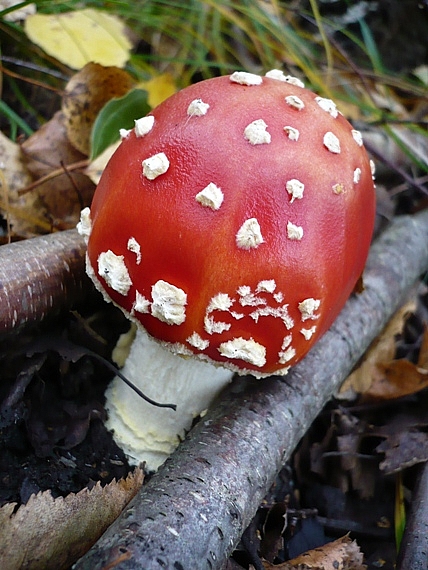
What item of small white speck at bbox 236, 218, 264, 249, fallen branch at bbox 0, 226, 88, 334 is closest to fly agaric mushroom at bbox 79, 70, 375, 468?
small white speck at bbox 236, 218, 264, 249

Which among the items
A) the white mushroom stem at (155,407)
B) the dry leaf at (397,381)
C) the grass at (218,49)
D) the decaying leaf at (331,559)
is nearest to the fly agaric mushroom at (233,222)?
the white mushroom stem at (155,407)

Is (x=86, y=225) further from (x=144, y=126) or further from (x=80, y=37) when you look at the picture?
(x=80, y=37)

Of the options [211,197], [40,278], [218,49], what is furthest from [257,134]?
[218,49]

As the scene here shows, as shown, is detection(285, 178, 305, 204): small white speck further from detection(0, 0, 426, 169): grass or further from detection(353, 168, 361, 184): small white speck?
detection(0, 0, 426, 169): grass

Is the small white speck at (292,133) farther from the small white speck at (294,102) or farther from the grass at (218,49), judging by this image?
the grass at (218,49)

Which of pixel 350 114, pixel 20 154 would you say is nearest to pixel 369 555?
pixel 20 154

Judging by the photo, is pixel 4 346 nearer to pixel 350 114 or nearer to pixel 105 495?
pixel 105 495
